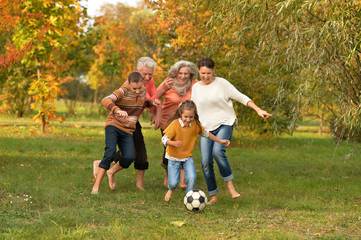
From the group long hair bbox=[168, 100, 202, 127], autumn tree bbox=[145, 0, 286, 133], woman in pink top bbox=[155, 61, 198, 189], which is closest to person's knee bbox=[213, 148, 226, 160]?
long hair bbox=[168, 100, 202, 127]

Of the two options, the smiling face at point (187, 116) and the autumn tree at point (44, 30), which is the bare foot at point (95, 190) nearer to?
the smiling face at point (187, 116)

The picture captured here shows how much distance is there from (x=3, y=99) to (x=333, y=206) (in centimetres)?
2120

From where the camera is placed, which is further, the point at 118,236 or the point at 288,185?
the point at 288,185

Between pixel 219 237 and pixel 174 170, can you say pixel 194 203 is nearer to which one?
pixel 174 170

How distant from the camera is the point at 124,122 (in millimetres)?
7207

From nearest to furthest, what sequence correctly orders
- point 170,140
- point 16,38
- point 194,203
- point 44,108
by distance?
point 194,203 → point 170,140 → point 16,38 → point 44,108

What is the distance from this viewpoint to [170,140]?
20.8 ft

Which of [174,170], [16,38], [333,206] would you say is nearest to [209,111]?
[174,170]

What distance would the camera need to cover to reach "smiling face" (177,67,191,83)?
7.47 metres

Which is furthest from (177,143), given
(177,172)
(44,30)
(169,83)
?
(44,30)

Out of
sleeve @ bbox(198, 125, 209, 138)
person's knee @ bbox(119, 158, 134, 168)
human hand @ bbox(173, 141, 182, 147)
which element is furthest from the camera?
person's knee @ bbox(119, 158, 134, 168)

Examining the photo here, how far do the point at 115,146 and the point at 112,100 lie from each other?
71 cm

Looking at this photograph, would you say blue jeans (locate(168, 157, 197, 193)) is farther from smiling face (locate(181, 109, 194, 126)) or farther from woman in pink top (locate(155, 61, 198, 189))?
woman in pink top (locate(155, 61, 198, 189))

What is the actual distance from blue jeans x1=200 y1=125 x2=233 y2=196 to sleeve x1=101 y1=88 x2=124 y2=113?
4.52 ft
